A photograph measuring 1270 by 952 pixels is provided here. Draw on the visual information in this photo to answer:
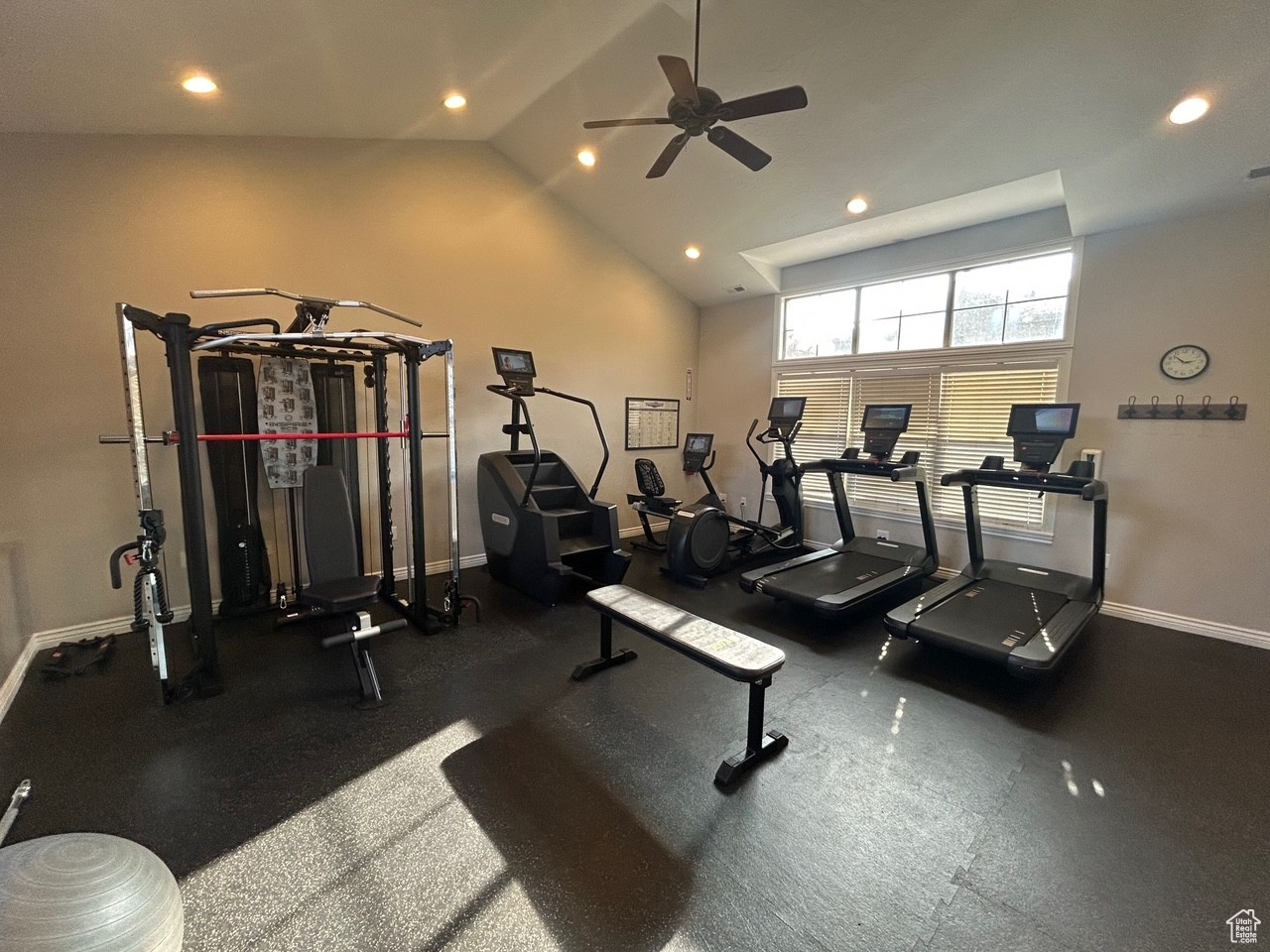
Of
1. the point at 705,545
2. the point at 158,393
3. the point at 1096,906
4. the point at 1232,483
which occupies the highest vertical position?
the point at 158,393

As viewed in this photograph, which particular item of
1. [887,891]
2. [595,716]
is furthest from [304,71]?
[887,891]

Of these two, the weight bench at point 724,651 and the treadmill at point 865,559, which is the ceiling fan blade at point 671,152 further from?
the treadmill at point 865,559

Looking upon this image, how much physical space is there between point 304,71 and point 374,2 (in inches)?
28.3

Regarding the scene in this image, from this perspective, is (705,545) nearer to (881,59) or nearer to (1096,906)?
(1096,906)

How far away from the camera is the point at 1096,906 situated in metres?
1.60

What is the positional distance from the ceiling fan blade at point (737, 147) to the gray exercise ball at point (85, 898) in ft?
11.7

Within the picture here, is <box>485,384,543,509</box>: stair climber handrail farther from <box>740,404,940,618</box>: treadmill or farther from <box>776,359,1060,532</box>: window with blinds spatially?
<box>776,359,1060,532</box>: window with blinds

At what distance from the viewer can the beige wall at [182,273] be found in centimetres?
299

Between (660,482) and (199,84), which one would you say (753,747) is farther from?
(199,84)

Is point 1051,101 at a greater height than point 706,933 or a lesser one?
greater

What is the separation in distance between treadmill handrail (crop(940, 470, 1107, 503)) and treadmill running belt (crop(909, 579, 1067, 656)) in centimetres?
76

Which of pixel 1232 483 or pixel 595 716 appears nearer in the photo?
pixel 595 716

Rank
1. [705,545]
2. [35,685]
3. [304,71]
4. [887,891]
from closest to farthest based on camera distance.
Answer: [887,891], [35,685], [304,71], [705,545]

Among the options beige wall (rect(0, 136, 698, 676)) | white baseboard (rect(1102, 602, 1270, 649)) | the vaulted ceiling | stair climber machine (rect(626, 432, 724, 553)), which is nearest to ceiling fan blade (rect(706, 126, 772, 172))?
the vaulted ceiling
